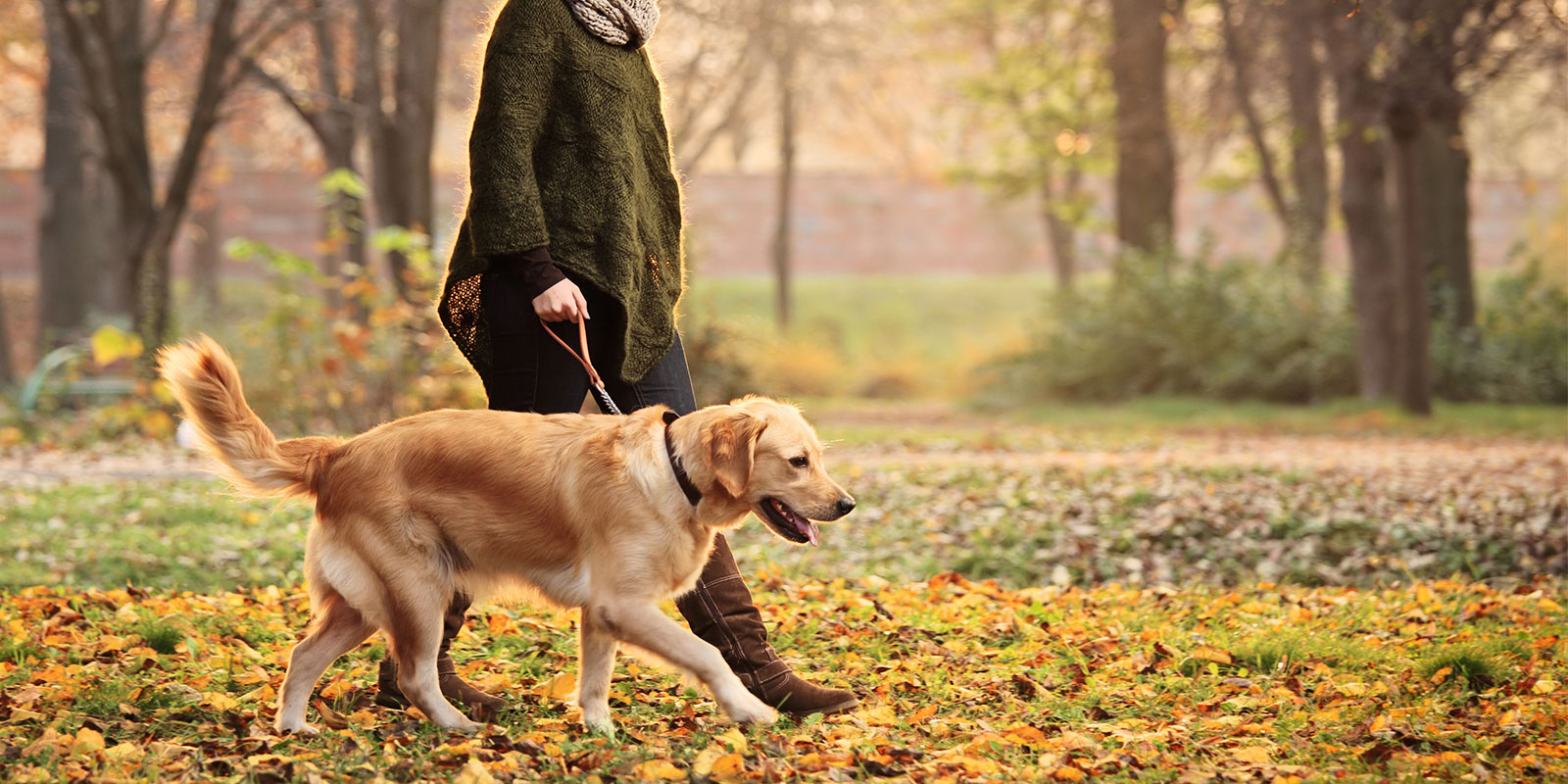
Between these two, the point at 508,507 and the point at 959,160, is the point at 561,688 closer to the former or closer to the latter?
the point at 508,507

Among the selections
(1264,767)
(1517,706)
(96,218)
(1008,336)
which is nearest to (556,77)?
(1264,767)

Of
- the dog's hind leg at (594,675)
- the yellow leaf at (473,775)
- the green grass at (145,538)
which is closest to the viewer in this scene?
the yellow leaf at (473,775)

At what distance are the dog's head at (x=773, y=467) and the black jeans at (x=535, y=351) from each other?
44 centimetres

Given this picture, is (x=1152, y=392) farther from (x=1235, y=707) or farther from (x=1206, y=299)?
(x=1235, y=707)

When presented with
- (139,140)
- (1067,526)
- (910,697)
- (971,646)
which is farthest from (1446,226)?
(910,697)

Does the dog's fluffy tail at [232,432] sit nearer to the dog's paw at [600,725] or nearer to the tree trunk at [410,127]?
the dog's paw at [600,725]

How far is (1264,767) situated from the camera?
3.68 metres

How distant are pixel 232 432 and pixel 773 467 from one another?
1452 millimetres

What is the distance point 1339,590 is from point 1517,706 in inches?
91.5

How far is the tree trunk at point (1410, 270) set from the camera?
13.7 metres

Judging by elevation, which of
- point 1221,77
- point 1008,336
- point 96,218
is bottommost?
point 1008,336

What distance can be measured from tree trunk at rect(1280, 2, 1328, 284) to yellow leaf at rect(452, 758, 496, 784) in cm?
1353

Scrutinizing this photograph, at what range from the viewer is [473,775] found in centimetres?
336

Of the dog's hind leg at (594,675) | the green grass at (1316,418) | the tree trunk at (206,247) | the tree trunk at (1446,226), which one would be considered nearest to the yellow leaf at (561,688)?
the dog's hind leg at (594,675)
